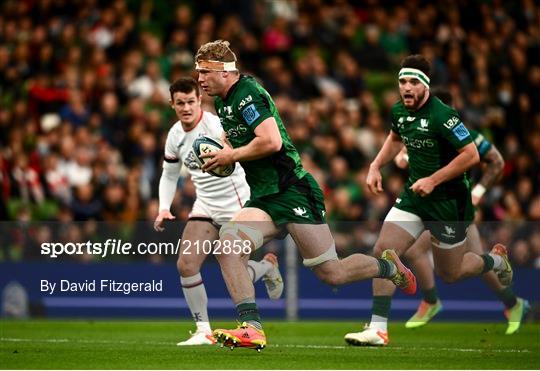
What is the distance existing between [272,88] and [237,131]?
391 inches

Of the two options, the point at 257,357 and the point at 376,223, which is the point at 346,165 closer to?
the point at 376,223

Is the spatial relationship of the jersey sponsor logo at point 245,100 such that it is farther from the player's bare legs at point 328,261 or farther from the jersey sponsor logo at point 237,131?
the player's bare legs at point 328,261

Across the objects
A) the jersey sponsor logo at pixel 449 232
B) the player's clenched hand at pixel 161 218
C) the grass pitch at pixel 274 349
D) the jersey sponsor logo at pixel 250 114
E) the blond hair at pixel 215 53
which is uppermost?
the blond hair at pixel 215 53

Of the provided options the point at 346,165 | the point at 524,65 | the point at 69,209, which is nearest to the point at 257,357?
the point at 69,209

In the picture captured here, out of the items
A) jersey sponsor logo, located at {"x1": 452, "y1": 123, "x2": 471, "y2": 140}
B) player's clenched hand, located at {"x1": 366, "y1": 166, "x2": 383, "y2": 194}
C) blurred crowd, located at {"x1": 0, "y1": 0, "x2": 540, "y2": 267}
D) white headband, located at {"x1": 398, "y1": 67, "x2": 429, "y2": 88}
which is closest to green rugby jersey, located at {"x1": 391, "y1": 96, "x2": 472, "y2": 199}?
jersey sponsor logo, located at {"x1": 452, "y1": 123, "x2": 471, "y2": 140}

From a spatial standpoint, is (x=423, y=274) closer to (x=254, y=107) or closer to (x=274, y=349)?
(x=274, y=349)

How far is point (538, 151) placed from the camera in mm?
20906

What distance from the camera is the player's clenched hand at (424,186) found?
11.7 m

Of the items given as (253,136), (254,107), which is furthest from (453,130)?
(254,107)

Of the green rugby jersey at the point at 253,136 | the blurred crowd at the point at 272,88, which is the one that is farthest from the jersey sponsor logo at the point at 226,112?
the blurred crowd at the point at 272,88

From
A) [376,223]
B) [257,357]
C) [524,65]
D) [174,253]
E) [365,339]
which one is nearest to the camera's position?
[257,357]

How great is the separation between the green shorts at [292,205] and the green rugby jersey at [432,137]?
64.6 inches

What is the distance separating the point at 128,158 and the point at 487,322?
6123 mm

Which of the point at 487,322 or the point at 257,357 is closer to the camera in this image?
the point at 257,357
